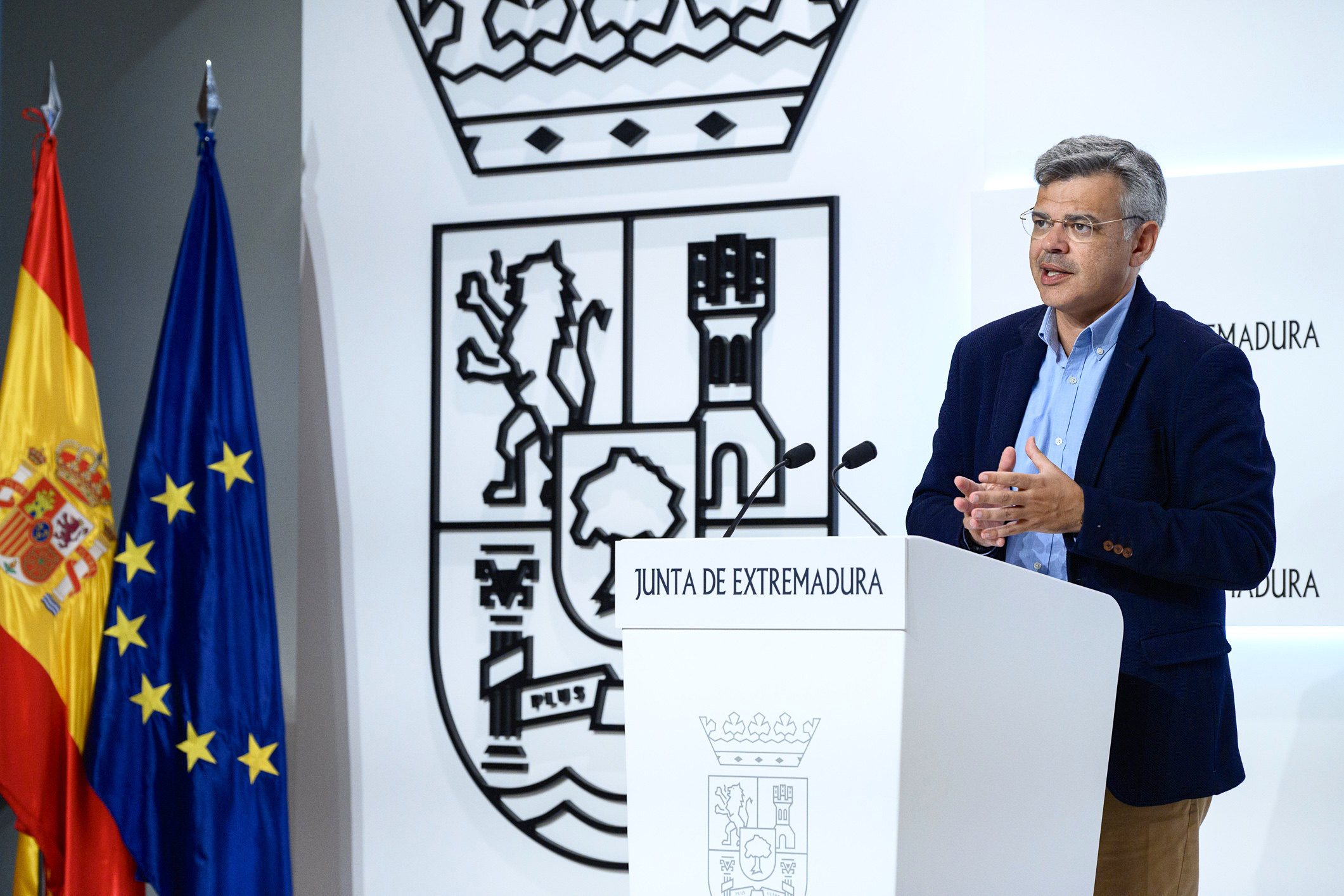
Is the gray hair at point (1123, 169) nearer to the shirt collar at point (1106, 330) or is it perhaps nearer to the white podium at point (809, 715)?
the shirt collar at point (1106, 330)

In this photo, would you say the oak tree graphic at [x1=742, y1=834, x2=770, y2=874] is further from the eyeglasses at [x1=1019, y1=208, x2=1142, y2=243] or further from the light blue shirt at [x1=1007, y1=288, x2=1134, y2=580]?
the eyeglasses at [x1=1019, y1=208, x2=1142, y2=243]

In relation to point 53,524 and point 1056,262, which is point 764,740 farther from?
point 53,524

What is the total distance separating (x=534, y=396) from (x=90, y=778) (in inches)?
49.6

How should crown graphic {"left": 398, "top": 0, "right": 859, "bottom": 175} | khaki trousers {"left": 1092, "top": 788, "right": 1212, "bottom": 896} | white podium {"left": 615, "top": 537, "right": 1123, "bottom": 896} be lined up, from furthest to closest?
crown graphic {"left": 398, "top": 0, "right": 859, "bottom": 175} → khaki trousers {"left": 1092, "top": 788, "right": 1212, "bottom": 896} → white podium {"left": 615, "top": 537, "right": 1123, "bottom": 896}

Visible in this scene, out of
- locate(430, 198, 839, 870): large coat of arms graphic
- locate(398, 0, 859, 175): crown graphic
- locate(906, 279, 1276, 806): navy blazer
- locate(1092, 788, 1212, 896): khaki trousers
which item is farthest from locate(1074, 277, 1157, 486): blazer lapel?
locate(398, 0, 859, 175): crown graphic

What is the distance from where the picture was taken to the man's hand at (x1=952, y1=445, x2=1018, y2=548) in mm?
1461

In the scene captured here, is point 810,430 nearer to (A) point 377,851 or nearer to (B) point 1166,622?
(B) point 1166,622

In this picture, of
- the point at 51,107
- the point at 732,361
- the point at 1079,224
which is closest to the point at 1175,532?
the point at 1079,224

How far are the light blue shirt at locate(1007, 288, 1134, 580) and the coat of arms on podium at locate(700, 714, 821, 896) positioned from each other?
0.81 meters

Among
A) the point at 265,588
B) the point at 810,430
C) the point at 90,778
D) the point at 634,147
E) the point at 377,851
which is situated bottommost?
the point at 377,851

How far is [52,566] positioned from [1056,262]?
2141mm

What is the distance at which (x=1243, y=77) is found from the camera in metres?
2.49

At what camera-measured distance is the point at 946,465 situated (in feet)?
6.44

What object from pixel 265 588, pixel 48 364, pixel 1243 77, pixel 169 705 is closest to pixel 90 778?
pixel 169 705
